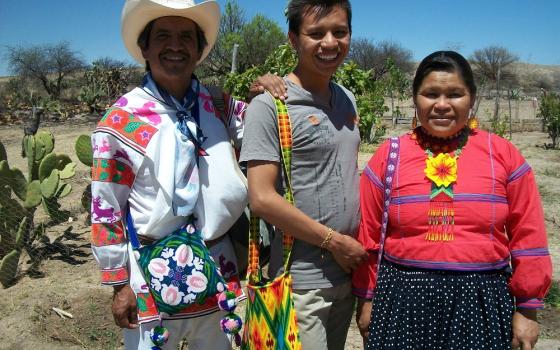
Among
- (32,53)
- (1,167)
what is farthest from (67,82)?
(1,167)

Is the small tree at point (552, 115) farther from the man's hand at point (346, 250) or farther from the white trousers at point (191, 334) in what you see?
the white trousers at point (191, 334)

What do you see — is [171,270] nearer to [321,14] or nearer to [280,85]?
[280,85]

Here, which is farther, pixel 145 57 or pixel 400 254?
pixel 145 57

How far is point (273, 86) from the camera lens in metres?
1.87

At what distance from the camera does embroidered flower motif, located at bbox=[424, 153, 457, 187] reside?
1.75 metres

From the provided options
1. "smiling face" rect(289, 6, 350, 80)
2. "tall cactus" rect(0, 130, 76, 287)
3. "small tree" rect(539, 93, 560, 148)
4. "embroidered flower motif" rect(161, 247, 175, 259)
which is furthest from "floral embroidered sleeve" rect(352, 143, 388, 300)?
"small tree" rect(539, 93, 560, 148)

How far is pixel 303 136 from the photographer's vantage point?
1.84m

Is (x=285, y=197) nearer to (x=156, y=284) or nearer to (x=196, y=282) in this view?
(x=196, y=282)

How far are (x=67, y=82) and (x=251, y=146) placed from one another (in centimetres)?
3744

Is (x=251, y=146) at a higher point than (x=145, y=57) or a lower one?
lower

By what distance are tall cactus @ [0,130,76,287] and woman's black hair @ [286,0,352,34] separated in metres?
4.12

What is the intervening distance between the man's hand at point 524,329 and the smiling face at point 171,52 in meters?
1.48

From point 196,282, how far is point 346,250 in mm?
564

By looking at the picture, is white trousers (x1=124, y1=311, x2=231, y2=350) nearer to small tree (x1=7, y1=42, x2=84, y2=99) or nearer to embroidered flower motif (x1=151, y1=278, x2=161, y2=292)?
embroidered flower motif (x1=151, y1=278, x2=161, y2=292)
